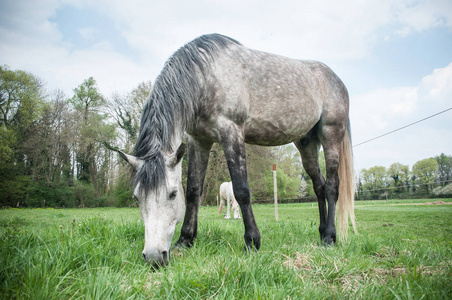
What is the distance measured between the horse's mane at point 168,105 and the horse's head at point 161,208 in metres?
0.06

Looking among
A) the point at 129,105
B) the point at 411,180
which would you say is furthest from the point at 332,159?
the point at 411,180

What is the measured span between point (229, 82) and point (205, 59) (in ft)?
1.32

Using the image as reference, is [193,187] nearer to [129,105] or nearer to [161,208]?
[161,208]

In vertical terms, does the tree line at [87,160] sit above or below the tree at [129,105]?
below

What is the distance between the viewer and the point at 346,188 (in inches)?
162

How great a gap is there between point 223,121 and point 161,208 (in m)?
1.16

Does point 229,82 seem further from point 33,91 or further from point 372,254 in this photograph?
point 33,91

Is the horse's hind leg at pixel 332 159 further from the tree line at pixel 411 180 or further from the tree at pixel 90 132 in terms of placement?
the tree at pixel 90 132

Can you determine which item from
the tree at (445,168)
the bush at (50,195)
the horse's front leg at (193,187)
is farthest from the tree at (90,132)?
the tree at (445,168)

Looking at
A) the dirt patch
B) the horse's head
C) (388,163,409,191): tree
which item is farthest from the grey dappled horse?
(388,163,409,191): tree

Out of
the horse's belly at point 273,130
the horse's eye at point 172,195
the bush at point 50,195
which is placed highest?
the horse's belly at point 273,130

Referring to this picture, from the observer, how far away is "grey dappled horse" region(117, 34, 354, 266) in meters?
2.12

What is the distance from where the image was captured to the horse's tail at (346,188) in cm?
394

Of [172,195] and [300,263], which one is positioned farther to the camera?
[172,195]
